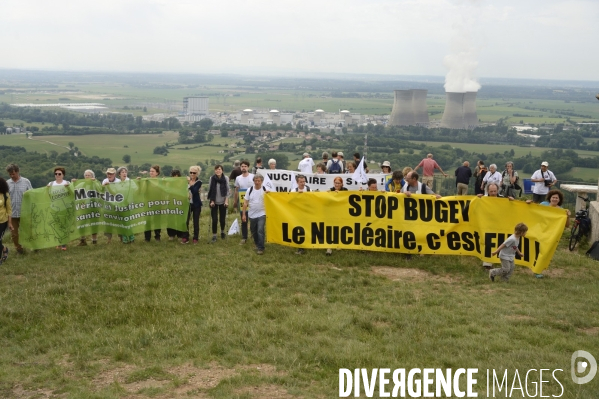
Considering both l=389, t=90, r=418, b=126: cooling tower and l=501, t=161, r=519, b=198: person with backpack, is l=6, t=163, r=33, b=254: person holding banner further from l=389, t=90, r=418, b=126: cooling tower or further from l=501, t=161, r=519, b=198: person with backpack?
l=389, t=90, r=418, b=126: cooling tower

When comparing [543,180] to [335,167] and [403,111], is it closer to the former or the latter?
[335,167]

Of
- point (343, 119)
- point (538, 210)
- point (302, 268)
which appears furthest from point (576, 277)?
point (343, 119)

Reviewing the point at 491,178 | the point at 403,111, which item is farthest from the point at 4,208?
the point at 403,111

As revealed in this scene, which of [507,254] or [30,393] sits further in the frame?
[507,254]

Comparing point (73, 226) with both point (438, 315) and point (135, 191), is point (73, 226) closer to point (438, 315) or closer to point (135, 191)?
point (135, 191)

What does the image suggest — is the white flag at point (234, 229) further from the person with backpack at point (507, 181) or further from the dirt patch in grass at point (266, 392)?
the dirt patch in grass at point (266, 392)

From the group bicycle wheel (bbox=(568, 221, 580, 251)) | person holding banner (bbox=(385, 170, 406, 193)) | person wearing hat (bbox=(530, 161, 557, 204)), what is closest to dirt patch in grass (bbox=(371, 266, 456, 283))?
person holding banner (bbox=(385, 170, 406, 193))
